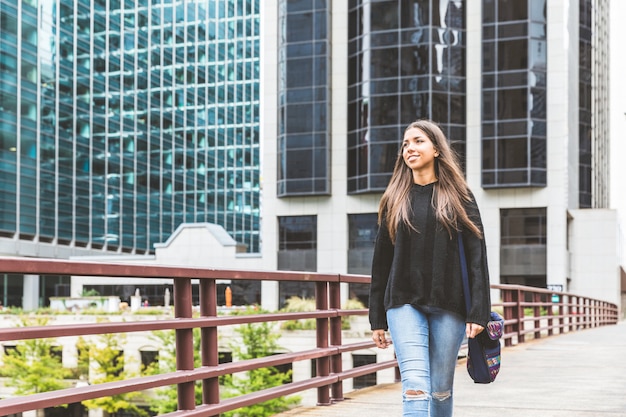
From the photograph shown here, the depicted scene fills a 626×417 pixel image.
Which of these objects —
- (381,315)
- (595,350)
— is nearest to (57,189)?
(595,350)

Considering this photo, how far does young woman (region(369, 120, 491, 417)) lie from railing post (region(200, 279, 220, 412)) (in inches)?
69.0

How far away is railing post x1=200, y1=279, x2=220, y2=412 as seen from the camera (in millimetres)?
6238

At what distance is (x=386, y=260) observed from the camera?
475 cm

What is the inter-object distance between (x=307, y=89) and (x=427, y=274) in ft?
178

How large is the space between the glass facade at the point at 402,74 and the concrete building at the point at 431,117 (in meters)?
0.08

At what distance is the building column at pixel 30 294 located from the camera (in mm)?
69000

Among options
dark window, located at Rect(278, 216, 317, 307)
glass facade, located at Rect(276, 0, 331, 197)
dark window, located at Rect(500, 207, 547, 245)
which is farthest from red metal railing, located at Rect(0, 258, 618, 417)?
dark window, located at Rect(278, 216, 317, 307)

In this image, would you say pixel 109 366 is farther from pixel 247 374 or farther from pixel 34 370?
pixel 247 374

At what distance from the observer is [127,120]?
88.8 metres

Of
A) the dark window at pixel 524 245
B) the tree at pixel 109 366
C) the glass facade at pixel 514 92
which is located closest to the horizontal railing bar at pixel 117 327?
the tree at pixel 109 366

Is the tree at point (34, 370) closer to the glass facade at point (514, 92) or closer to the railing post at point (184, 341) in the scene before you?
the glass facade at point (514, 92)

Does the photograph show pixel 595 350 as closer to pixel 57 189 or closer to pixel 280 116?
pixel 280 116

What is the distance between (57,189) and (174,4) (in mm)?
32042

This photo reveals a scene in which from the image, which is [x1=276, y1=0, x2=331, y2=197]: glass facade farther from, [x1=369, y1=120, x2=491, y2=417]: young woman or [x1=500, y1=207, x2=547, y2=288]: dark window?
[x1=369, y1=120, x2=491, y2=417]: young woman
